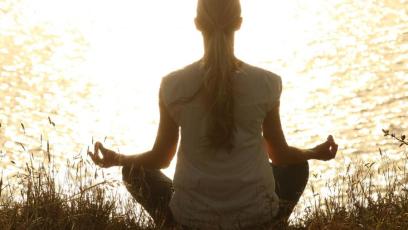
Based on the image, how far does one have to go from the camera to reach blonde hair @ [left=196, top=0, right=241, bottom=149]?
178 inches

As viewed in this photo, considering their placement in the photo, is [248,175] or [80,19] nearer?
[248,175]

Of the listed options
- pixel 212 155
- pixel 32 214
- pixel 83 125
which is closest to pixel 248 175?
pixel 212 155

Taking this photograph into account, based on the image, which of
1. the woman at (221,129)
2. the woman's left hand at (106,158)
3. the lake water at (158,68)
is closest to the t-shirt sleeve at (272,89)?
the woman at (221,129)

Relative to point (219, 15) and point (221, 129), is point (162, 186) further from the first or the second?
point (219, 15)

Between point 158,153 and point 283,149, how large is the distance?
0.73m

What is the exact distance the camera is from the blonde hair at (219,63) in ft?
14.9

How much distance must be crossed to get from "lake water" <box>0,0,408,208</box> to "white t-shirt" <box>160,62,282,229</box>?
7.37 metres

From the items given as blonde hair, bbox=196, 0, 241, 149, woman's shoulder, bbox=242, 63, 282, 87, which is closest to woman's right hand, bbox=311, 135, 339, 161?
woman's shoulder, bbox=242, 63, 282, 87

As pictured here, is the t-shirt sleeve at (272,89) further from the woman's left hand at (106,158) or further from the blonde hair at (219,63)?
the woman's left hand at (106,158)

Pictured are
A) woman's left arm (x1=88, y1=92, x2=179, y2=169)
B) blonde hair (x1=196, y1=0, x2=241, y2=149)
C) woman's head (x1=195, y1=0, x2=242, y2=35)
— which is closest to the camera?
blonde hair (x1=196, y1=0, x2=241, y2=149)

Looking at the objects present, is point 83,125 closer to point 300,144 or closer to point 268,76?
point 300,144

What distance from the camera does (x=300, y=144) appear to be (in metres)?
16.0

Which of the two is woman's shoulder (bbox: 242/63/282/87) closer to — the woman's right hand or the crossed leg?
the woman's right hand

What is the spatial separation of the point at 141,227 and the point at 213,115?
1089mm
